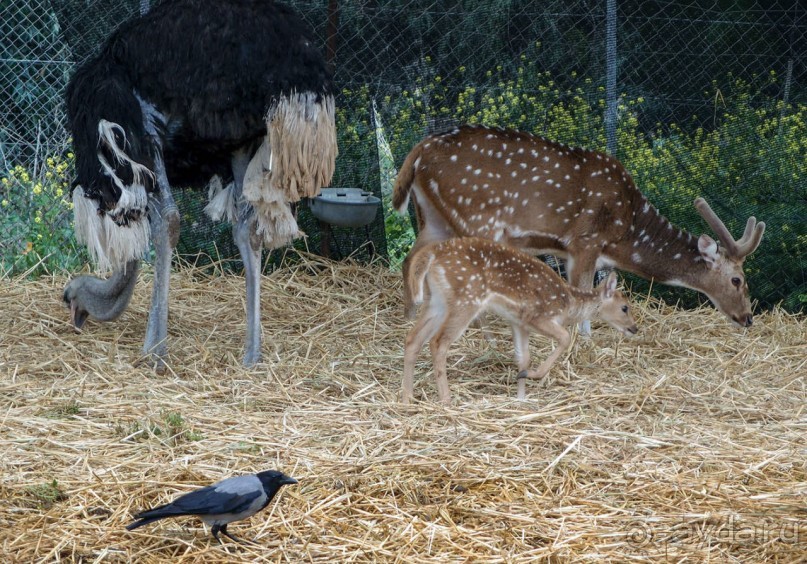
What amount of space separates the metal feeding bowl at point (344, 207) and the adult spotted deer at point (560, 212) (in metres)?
0.74

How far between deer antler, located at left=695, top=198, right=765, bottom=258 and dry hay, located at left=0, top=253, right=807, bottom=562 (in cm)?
54

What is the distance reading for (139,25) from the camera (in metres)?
5.67

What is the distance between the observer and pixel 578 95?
7.39 meters

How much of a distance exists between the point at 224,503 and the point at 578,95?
182 inches

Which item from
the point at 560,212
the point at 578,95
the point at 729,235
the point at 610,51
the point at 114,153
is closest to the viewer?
the point at 114,153

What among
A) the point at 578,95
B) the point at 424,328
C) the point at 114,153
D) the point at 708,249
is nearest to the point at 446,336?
the point at 424,328

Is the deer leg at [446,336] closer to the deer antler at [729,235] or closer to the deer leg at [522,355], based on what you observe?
the deer leg at [522,355]

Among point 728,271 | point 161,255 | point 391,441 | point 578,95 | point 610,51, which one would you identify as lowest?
point 728,271

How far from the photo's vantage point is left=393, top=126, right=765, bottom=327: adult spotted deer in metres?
6.44

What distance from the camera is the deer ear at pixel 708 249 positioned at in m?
6.83

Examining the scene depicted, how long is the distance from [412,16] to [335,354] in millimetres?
2402

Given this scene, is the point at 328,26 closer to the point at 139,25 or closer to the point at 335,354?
the point at 139,25

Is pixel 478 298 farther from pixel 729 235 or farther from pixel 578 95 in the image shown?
pixel 578 95

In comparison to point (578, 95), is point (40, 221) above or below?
below
